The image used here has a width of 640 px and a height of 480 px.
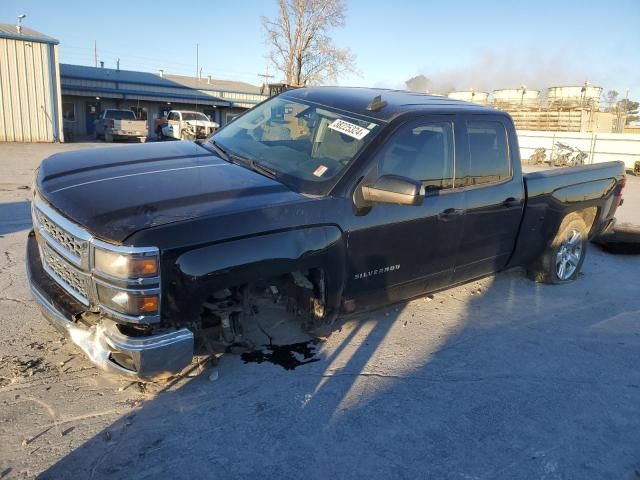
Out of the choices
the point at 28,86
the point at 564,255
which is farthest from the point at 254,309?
the point at 28,86

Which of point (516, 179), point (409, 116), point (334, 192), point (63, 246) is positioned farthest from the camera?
point (516, 179)

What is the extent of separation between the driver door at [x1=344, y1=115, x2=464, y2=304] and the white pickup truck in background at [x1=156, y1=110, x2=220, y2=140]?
21.0 meters

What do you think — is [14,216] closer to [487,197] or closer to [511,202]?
[487,197]

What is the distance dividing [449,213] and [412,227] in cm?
42

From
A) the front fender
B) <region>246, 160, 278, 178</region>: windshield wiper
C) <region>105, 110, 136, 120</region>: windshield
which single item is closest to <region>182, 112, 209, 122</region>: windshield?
<region>105, 110, 136, 120</region>: windshield

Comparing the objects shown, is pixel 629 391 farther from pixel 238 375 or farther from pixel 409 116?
pixel 238 375

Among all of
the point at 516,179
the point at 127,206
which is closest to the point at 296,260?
the point at 127,206

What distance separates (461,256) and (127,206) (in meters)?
2.70

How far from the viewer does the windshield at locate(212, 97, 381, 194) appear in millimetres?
3418

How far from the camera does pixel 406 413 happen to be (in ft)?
9.96

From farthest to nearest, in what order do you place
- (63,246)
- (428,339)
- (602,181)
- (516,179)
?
(602,181), (516,179), (428,339), (63,246)

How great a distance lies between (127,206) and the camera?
2.73 meters

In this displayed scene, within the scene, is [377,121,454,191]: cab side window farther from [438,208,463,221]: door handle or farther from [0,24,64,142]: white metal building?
[0,24,64,142]: white metal building

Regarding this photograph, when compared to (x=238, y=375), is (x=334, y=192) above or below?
above
